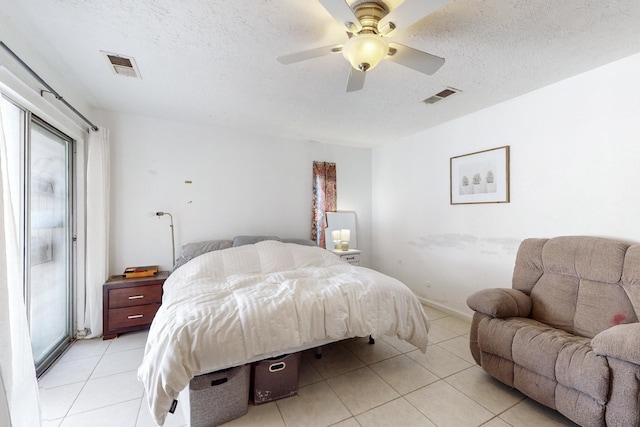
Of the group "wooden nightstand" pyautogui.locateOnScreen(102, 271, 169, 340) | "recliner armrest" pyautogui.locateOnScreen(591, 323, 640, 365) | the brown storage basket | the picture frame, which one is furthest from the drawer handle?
the picture frame

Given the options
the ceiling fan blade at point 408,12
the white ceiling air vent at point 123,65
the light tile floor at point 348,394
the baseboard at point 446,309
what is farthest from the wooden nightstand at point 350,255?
the white ceiling air vent at point 123,65

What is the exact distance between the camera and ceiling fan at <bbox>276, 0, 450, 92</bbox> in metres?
1.27

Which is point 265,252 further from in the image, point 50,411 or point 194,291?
point 50,411

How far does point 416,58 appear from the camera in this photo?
162cm

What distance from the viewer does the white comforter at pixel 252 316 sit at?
1.50 meters

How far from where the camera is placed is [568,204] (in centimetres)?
234

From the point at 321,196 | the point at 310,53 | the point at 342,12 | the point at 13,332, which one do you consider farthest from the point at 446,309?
the point at 13,332

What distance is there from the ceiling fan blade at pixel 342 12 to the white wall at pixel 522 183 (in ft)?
7.15

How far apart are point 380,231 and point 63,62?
4.21 metres

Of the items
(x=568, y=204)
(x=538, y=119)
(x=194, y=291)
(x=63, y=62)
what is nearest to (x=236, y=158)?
(x=63, y=62)

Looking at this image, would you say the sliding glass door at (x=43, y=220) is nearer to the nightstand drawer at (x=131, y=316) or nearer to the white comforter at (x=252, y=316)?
the nightstand drawer at (x=131, y=316)

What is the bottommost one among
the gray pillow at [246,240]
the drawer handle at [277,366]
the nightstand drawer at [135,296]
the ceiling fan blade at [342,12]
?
the drawer handle at [277,366]

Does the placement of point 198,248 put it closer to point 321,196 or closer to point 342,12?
point 321,196

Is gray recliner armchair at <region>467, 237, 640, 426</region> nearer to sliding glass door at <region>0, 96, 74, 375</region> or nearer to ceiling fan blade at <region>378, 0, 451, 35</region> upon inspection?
ceiling fan blade at <region>378, 0, 451, 35</region>
